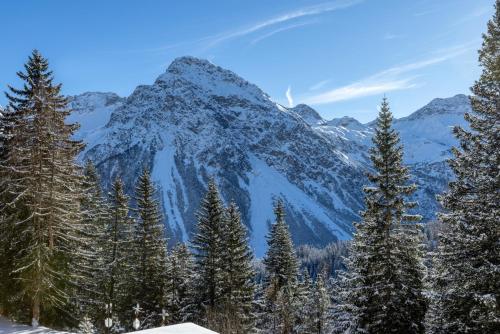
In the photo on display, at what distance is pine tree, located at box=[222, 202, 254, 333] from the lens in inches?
1441

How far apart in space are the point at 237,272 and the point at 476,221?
21984 millimetres

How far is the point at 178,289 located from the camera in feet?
137

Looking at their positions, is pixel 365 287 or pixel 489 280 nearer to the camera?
pixel 489 280

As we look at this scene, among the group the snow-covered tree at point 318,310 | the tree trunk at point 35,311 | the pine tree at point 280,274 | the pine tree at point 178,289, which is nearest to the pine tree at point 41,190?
the tree trunk at point 35,311

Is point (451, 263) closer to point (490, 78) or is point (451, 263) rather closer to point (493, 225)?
point (493, 225)

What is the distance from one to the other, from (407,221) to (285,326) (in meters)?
18.4

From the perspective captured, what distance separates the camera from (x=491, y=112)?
61.7ft

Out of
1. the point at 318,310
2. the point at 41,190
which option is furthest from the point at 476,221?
the point at 318,310

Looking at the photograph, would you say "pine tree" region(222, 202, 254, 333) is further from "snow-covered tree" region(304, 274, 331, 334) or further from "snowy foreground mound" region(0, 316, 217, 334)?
"snowy foreground mound" region(0, 316, 217, 334)

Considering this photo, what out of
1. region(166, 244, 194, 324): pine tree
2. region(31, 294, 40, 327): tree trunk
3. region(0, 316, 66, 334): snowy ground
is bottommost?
region(166, 244, 194, 324): pine tree

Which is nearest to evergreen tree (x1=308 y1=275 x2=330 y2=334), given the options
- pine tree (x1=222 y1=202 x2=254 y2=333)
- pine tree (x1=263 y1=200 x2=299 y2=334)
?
pine tree (x1=263 y1=200 x2=299 y2=334)

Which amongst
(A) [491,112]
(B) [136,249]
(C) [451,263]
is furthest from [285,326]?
(A) [491,112]

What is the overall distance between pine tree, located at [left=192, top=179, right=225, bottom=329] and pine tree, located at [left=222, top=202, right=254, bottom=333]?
0.46 meters

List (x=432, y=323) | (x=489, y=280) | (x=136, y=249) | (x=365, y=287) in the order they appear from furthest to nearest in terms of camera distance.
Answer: (x=136, y=249)
(x=365, y=287)
(x=432, y=323)
(x=489, y=280)
